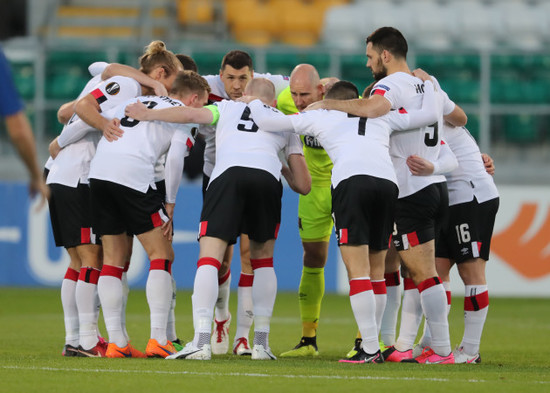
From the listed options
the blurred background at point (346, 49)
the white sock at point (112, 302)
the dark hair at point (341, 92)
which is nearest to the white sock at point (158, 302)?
the white sock at point (112, 302)

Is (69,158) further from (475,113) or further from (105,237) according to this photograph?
(475,113)

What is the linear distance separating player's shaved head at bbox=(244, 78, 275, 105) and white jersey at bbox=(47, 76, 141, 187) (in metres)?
0.88

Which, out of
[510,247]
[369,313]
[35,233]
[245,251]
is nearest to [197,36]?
[35,233]

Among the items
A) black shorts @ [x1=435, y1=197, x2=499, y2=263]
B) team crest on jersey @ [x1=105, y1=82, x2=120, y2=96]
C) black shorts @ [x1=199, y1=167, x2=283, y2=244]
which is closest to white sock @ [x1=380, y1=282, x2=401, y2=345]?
black shorts @ [x1=435, y1=197, x2=499, y2=263]

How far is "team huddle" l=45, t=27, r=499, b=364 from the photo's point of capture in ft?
23.0

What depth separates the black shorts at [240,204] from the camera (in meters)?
7.00

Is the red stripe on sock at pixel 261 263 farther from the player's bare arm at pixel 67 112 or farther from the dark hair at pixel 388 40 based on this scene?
the player's bare arm at pixel 67 112

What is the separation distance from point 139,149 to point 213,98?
5.13ft

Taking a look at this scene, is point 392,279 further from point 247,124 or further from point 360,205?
point 247,124

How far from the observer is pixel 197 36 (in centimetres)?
1817

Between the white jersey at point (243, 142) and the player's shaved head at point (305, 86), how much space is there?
0.56 m

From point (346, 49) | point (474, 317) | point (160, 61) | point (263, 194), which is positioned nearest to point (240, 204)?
point (263, 194)

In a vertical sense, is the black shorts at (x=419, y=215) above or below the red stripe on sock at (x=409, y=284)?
above

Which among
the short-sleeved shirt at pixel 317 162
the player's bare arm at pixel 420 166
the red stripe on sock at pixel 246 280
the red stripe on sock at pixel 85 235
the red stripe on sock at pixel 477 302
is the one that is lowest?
the red stripe on sock at pixel 477 302
